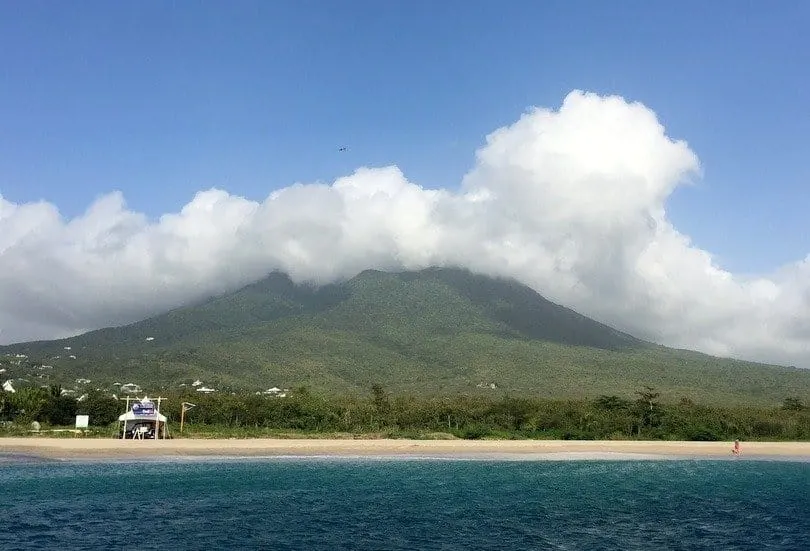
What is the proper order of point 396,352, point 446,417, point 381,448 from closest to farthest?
point 381,448 → point 446,417 → point 396,352

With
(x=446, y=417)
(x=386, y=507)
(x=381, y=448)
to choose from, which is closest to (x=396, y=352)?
(x=446, y=417)

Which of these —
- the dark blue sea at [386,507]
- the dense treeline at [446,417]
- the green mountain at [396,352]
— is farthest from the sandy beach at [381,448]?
the green mountain at [396,352]

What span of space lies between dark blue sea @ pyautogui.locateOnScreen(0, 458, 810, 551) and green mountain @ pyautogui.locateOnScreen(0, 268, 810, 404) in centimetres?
6369

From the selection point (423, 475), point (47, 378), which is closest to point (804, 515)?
point (423, 475)

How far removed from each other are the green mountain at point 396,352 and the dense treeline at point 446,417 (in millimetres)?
31051

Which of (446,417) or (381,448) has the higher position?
(446,417)

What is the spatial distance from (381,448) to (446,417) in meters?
16.4

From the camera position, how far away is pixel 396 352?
137000 mm

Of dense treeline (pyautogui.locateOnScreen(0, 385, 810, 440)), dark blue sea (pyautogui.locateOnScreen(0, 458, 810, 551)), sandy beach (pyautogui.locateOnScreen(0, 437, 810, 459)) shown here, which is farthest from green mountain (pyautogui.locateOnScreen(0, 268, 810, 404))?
dark blue sea (pyautogui.locateOnScreen(0, 458, 810, 551))

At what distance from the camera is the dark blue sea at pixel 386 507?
19.9m

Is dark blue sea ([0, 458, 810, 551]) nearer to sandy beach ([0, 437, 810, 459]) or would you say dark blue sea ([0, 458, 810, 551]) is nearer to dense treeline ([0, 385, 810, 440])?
sandy beach ([0, 437, 810, 459])

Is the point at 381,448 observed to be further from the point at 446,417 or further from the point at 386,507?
the point at 386,507

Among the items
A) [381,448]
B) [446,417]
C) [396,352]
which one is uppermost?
[396,352]

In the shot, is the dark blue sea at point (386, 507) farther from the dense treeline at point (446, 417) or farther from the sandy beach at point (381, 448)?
the dense treeline at point (446, 417)
